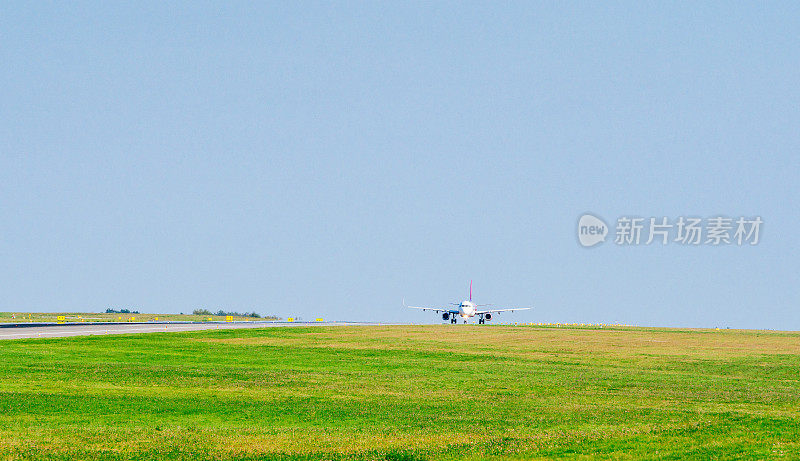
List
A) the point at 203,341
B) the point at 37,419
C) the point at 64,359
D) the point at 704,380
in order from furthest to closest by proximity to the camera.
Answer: the point at 203,341 < the point at 64,359 < the point at 704,380 < the point at 37,419

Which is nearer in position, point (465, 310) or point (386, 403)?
point (386, 403)

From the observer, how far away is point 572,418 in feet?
103

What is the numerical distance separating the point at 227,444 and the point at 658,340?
72.3m

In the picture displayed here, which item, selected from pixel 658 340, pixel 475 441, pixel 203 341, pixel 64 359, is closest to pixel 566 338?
pixel 658 340

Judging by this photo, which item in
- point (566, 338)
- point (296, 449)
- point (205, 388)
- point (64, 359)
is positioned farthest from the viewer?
point (566, 338)

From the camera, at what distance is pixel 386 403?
35.6 m

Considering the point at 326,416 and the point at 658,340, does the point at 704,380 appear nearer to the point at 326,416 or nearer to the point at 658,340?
the point at 326,416

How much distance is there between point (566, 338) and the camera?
293ft

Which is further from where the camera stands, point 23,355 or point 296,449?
point 23,355

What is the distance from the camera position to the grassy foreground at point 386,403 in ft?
82.8

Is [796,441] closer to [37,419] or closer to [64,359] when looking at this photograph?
[37,419]

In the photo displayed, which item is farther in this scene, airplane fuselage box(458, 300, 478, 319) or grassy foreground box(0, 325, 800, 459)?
airplane fuselage box(458, 300, 478, 319)

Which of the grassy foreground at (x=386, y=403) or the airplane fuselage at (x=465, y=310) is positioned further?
the airplane fuselage at (x=465, y=310)

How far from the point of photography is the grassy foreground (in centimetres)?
2525
